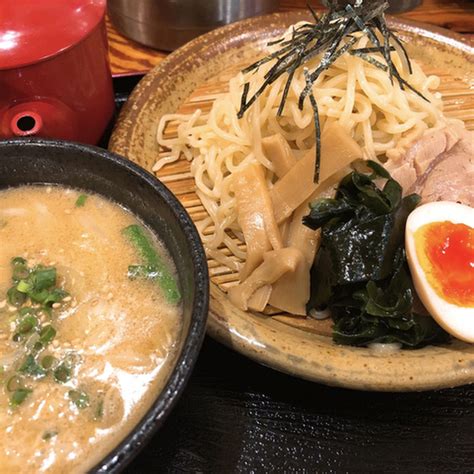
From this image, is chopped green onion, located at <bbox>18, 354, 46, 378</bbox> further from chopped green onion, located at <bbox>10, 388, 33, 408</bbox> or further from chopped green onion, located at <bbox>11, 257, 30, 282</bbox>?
chopped green onion, located at <bbox>11, 257, 30, 282</bbox>

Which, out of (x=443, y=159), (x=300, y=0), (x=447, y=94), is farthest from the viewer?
(x=300, y=0)

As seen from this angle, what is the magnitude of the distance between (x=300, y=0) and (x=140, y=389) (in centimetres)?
296

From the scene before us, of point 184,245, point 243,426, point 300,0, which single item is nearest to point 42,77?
point 184,245

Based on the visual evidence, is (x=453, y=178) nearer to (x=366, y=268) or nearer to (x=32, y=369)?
(x=366, y=268)

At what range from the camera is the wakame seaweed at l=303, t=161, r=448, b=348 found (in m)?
1.89

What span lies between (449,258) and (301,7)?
7.23 feet

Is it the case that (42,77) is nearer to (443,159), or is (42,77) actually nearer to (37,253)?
(37,253)

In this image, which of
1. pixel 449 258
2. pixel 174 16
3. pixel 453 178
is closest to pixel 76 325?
pixel 449 258

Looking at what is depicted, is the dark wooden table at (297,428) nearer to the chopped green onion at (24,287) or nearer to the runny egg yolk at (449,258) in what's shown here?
the runny egg yolk at (449,258)

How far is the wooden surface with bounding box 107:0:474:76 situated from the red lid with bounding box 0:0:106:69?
0.91 meters

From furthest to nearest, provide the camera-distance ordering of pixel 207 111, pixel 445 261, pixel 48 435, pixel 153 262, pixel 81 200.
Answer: pixel 207 111, pixel 445 261, pixel 81 200, pixel 153 262, pixel 48 435

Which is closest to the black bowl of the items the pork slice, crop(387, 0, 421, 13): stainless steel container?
Result: the pork slice

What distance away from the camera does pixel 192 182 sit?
243 centimetres

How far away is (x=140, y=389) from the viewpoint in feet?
4.43
